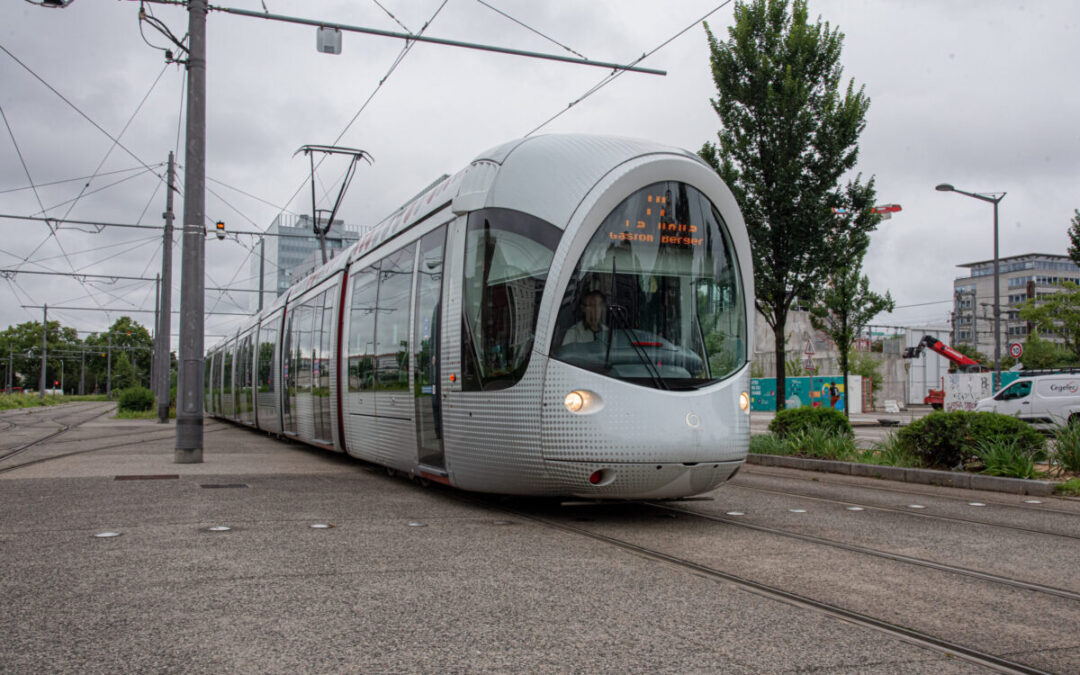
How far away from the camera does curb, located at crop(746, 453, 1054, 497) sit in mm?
10562

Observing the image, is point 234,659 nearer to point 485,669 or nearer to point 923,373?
point 485,669

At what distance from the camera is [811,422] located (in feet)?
51.1

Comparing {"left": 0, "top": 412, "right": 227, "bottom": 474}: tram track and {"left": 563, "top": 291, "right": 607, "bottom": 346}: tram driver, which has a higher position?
{"left": 563, "top": 291, "right": 607, "bottom": 346}: tram driver

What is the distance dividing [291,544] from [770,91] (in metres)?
12.9

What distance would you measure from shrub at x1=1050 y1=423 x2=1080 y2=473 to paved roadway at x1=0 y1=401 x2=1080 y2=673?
7.38 ft

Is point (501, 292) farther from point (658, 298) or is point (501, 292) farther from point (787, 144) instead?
point (787, 144)

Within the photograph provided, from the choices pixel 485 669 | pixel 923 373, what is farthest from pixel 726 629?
pixel 923 373

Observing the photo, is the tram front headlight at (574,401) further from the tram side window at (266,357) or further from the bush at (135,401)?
the bush at (135,401)

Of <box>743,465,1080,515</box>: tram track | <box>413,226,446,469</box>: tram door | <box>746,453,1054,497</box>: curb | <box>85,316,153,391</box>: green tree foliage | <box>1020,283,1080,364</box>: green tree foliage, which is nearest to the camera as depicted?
<box>413,226,446,469</box>: tram door

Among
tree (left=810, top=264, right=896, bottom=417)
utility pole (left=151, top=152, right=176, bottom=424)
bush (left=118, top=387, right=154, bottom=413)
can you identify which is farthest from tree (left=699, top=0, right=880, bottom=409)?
bush (left=118, top=387, right=154, bottom=413)

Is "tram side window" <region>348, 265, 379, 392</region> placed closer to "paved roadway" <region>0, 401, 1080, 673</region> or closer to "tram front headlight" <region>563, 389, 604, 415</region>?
"paved roadway" <region>0, 401, 1080, 673</region>

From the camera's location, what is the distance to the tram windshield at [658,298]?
7230 millimetres

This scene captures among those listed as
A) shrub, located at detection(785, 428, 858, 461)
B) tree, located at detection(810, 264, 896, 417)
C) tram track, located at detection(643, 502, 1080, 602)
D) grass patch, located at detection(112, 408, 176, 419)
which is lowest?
grass patch, located at detection(112, 408, 176, 419)

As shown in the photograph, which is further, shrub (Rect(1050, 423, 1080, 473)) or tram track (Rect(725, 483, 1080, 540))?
shrub (Rect(1050, 423, 1080, 473))
